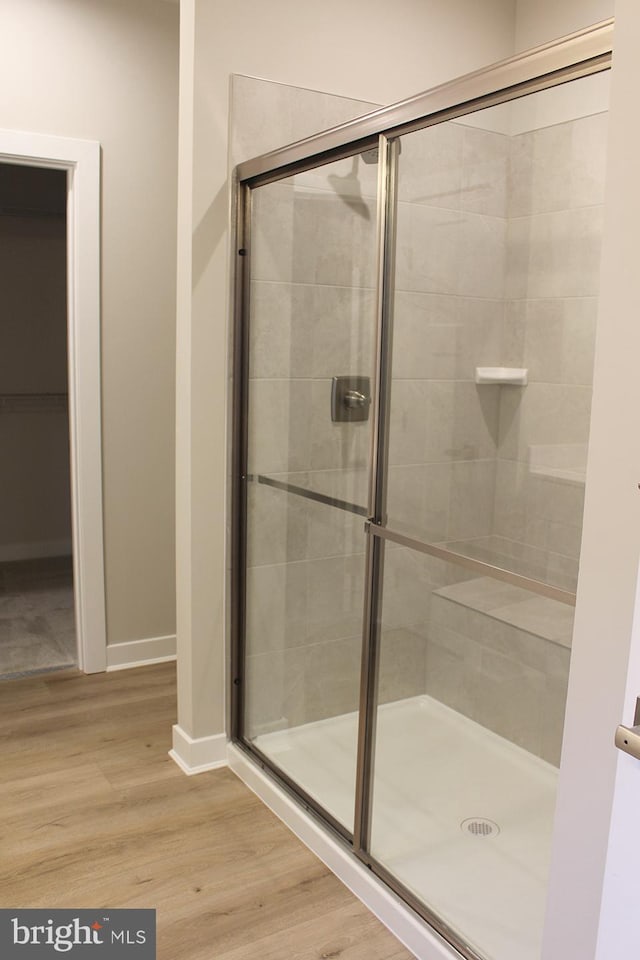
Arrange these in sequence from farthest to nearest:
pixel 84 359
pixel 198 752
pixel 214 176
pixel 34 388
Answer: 1. pixel 34 388
2. pixel 84 359
3. pixel 198 752
4. pixel 214 176

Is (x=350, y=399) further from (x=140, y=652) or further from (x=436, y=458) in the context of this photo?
(x=140, y=652)

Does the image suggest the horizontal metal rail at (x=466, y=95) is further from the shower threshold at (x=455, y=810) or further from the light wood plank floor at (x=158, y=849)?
the light wood plank floor at (x=158, y=849)

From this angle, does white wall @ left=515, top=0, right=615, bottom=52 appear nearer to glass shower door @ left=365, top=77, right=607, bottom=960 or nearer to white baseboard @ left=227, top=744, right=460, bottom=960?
glass shower door @ left=365, top=77, right=607, bottom=960

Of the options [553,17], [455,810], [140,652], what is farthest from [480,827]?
[553,17]

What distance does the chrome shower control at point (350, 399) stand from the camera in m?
2.14

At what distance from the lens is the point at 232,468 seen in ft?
8.55

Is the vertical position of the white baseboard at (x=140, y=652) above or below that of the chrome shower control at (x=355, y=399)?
below

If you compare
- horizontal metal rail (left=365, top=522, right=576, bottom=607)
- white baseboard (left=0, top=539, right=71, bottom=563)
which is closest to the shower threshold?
horizontal metal rail (left=365, top=522, right=576, bottom=607)

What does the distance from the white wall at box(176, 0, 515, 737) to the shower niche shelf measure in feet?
2.62

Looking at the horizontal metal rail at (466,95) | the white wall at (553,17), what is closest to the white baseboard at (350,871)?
the horizontal metal rail at (466,95)

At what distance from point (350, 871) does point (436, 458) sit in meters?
1.07

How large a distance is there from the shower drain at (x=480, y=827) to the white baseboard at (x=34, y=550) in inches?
140

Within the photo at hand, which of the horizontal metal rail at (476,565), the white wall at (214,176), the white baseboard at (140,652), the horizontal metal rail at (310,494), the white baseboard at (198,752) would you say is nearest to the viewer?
the horizontal metal rail at (476,565)

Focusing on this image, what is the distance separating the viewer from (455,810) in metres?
2.14
